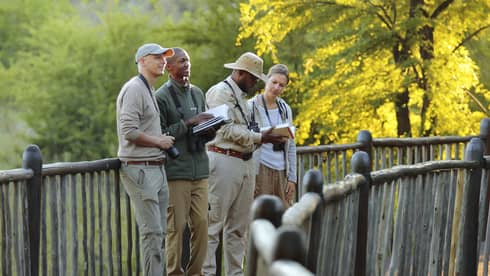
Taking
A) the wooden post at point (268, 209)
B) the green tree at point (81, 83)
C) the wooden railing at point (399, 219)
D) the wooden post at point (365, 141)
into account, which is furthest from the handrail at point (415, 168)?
the green tree at point (81, 83)

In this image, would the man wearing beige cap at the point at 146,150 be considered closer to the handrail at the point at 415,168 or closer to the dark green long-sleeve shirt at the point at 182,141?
the dark green long-sleeve shirt at the point at 182,141

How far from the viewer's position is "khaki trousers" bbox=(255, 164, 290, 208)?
8.64m

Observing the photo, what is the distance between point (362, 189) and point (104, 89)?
41.3 m

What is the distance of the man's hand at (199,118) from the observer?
762cm

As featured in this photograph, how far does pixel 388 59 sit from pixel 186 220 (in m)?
10.3

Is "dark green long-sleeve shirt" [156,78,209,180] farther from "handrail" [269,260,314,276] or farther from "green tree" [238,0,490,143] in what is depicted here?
"green tree" [238,0,490,143]

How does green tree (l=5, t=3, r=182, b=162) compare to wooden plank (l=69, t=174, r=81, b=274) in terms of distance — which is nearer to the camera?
wooden plank (l=69, t=174, r=81, b=274)

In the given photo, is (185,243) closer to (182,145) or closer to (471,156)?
(182,145)

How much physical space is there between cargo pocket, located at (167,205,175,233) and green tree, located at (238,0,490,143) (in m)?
9.02

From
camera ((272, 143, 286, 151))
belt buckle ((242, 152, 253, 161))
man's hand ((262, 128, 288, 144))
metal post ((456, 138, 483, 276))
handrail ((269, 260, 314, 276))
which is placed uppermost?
man's hand ((262, 128, 288, 144))

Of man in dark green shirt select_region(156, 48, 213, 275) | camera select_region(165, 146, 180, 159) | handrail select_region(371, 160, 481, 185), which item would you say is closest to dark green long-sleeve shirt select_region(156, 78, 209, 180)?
man in dark green shirt select_region(156, 48, 213, 275)

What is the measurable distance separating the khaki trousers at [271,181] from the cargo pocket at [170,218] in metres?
0.92

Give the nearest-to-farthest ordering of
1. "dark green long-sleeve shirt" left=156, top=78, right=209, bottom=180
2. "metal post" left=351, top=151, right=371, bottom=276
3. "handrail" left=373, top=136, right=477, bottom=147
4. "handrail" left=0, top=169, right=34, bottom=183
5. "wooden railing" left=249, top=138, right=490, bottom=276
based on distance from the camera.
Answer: "wooden railing" left=249, top=138, right=490, bottom=276
"metal post" left=351, top=151, right=371, bottom=276
"handrail" left=0, top=169, right=34, bottom=183
"dark green long-sleeve shirt" left=156, top=78, right=209, bottom=180
"handrail" left=373, top=136, right=477, bottom=147

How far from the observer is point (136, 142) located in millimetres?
7434
